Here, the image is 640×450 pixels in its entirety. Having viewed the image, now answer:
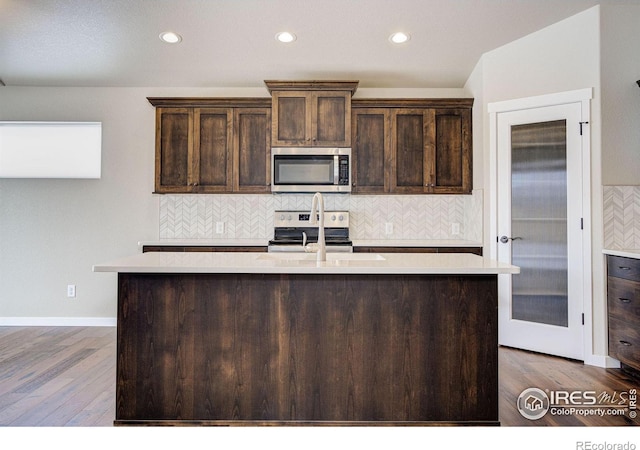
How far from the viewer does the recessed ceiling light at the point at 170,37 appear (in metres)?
3.62

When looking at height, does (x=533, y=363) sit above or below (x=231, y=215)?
below

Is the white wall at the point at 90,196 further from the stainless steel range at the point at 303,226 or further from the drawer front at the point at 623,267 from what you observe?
the drawer front at the point at 623,267

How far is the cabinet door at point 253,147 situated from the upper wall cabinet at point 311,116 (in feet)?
0.52

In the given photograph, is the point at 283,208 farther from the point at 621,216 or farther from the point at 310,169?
the point at 621,216

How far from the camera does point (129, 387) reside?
2.11 meters

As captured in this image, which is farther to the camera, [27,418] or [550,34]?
[550,34]

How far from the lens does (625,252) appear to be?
114 inches

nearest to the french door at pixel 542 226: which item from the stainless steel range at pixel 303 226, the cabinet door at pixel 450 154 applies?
the cabinet door at pixel 450 154

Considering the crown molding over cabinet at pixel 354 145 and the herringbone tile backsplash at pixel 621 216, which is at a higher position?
the crown molding over cabinet at pixel 354 145

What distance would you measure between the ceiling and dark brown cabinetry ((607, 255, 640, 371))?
2001 millimetres

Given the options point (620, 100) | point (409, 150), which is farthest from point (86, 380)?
point (620, 100)
